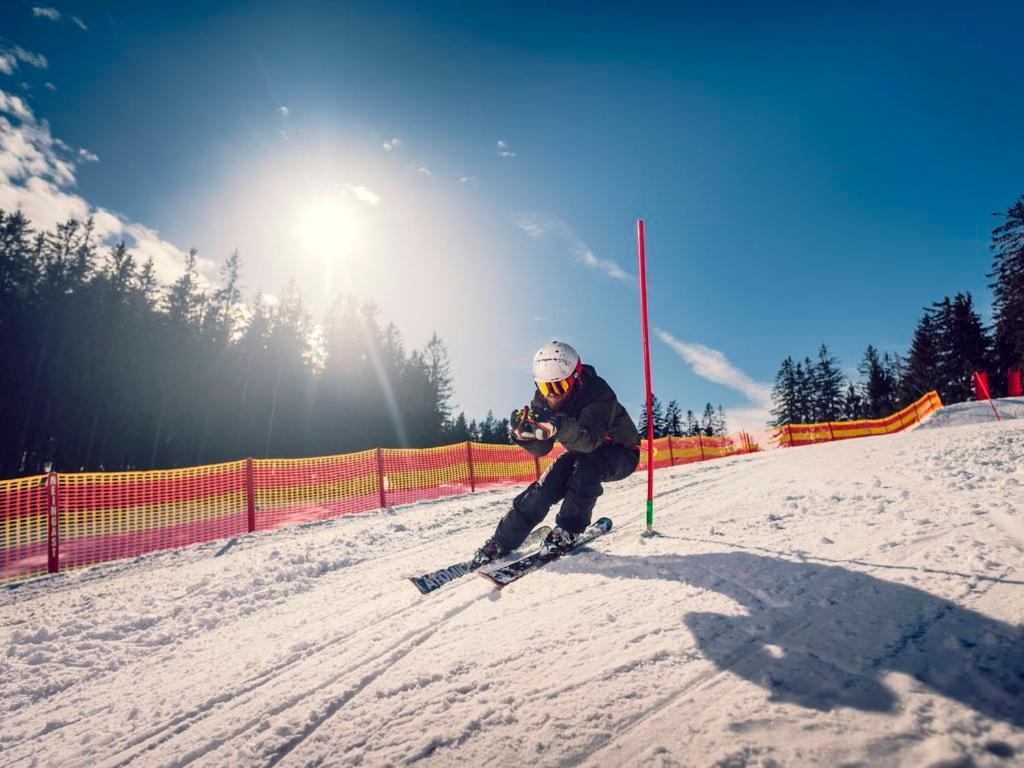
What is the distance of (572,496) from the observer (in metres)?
4.25

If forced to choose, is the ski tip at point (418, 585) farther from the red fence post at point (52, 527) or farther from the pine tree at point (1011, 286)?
the pine tree at point (1011, 286)

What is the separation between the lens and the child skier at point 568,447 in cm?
399

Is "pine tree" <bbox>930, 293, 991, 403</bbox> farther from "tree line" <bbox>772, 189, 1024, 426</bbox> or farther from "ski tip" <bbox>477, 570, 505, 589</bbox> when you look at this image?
"ski tip" <bbox>477, 570, 505, 589</bbox>

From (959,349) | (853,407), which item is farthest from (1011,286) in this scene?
(853,407)

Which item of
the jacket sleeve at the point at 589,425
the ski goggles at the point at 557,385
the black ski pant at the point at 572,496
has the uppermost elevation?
the ski goggles at the point at 557,385

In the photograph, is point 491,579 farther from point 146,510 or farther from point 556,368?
point 146,510

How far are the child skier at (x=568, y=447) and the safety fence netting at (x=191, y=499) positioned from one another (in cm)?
735

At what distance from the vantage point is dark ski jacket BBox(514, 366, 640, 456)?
380cm

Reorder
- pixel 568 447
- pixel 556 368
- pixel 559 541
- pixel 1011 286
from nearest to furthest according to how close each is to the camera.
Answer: pixel 568 447, pixel 556 368, pixel 559 541, pixel 1011 286

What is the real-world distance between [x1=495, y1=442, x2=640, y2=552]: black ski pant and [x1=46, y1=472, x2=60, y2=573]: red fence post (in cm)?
767

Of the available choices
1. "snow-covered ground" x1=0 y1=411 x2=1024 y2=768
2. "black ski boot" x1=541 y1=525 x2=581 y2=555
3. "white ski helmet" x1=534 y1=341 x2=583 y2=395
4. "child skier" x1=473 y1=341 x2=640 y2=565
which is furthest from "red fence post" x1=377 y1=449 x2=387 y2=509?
"white ski helmet" x1=534 y1=341 x2=583 y2=395

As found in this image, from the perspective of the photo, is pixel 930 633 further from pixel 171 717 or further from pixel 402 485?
Answer: pixel 402 485

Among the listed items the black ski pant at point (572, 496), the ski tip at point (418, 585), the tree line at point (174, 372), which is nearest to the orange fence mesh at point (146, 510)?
the ski tip at point (418, 585)

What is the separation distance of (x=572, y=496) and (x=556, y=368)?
1.28 metres
